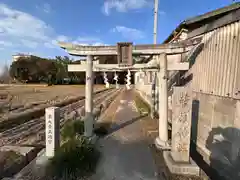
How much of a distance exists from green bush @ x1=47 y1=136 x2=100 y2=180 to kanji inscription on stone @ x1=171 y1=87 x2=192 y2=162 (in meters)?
2.25

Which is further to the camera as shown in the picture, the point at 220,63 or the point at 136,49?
the point at 136,49

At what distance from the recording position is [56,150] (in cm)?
414

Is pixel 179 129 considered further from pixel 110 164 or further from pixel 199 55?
pixel 199 55

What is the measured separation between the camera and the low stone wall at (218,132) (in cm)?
432

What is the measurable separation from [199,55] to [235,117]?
2.80m

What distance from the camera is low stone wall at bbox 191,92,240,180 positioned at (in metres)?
4.32

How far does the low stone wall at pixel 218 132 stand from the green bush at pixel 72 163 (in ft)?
12.6

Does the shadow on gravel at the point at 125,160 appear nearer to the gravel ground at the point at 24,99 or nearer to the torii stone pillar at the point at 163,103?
the torii stone pillar at the point at 163,103

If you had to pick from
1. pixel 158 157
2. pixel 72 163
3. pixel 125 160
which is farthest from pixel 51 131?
pixel 158 157

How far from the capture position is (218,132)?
198 inches

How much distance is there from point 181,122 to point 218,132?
5.82ft

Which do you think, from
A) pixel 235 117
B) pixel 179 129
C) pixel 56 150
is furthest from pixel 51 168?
pixel 235 117

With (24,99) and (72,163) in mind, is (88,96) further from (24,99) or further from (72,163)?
(24,99)

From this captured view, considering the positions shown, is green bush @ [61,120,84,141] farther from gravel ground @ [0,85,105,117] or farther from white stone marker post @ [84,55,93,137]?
gravel ground @ [0,85,105,117]
